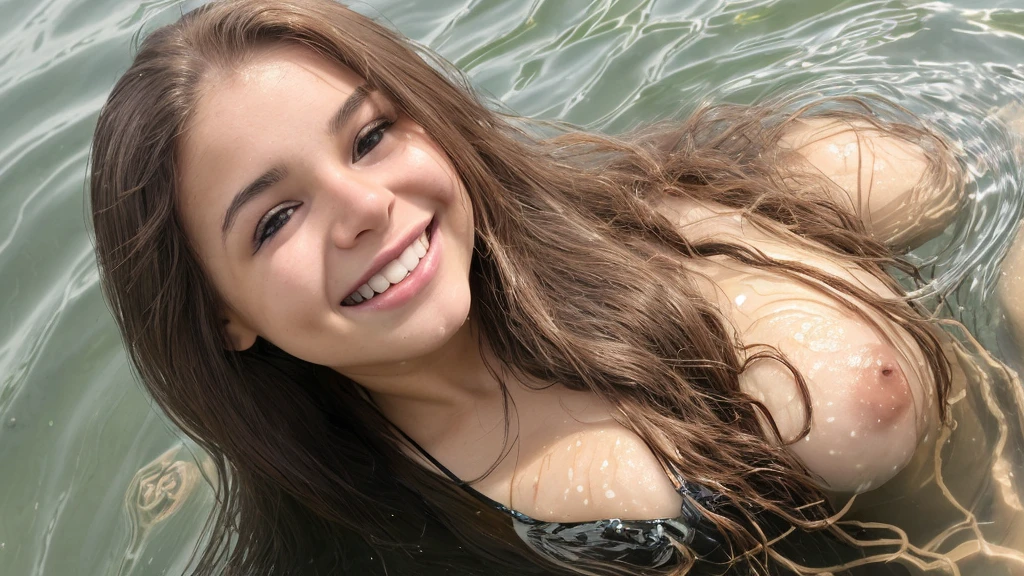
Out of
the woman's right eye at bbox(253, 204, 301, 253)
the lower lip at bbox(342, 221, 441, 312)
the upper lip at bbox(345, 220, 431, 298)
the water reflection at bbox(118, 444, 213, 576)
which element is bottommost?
the water reflection at bbox(118, 444, 213, 576)

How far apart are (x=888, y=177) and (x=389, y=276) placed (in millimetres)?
1368

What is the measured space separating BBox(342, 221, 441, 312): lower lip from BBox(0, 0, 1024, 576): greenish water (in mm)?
1406

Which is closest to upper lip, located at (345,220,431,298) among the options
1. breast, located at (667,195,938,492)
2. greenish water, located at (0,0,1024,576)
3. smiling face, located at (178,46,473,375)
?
smiling face, located at (178,46,473,375)

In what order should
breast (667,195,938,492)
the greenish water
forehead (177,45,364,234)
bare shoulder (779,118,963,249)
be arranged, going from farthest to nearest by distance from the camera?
the greenish water → bare shoulder (779,118,963,249) → breast (667,195,938,492) → forehead (177,45,364,234)

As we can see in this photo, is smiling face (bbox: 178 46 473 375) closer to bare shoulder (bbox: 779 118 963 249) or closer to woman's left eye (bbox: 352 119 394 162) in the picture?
woman's left eye (bbox: 352 119 394 162)

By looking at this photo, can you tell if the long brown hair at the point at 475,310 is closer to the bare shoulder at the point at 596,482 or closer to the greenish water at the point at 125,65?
the bare shoulder at the point at 596,482

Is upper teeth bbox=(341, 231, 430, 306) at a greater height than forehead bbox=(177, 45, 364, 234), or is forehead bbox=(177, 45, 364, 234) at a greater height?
forehead bbox=(177, 45, 364, 234)

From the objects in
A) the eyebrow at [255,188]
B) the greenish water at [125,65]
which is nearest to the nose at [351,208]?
the eyebrow at [255,188]

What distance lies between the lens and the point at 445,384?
2.41 m

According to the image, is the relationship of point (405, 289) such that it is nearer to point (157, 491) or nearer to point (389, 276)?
point (389, 276)

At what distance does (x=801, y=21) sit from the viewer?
3.80 m

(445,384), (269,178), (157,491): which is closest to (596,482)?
(445,384)

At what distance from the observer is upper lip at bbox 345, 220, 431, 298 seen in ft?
6.77

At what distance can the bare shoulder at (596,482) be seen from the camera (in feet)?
7.07
